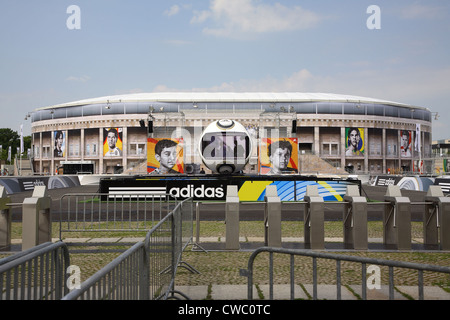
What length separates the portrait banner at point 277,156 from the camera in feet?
146

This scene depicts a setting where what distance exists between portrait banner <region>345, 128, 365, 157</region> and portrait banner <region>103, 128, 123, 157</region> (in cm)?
5083

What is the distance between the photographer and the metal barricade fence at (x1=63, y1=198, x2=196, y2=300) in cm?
282

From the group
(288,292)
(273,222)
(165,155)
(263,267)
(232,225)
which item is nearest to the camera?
(288,292)

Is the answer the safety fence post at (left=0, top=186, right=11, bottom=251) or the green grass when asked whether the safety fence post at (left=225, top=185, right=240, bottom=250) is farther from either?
the safety fence post at (left=0, top=186, right=11, bottom=251)

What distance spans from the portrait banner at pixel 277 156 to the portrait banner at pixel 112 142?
5307 cm

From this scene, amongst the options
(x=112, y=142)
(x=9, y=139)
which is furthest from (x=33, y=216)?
(x=9, y=139)

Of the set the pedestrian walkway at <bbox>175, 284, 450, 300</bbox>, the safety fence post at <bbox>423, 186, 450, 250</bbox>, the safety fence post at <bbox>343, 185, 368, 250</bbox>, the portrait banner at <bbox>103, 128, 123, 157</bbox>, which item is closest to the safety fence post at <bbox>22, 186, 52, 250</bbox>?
the pedestrian walkway at <bbox>175, 284, 450, 300</bbox>

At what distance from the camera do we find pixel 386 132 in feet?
313

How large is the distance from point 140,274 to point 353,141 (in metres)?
92.5

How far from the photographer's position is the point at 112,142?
90.9m

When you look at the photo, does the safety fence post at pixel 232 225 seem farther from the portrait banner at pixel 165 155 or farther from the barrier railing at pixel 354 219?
the portrait banner at pixel 165 155

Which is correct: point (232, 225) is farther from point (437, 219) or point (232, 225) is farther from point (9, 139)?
point (9, 139)
